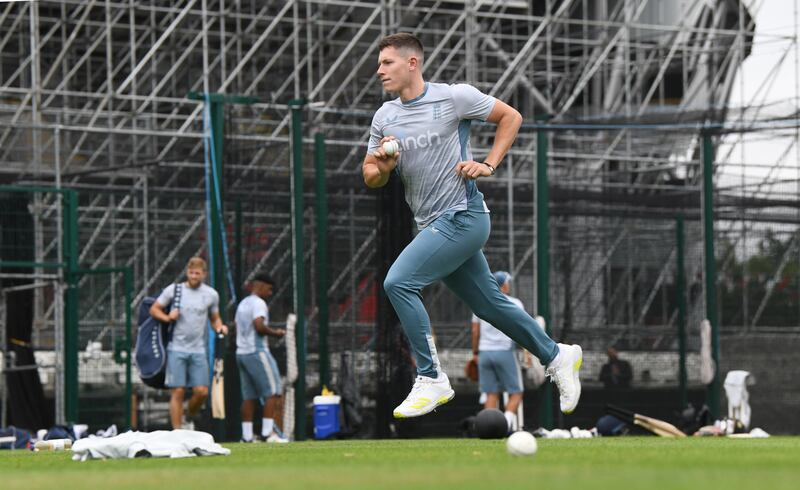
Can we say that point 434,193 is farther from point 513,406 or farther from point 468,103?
point 513,406

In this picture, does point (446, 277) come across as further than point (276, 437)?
No

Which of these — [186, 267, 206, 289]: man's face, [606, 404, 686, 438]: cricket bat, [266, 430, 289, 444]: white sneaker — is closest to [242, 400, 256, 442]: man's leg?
[266, 430, 289, 444]: white sneaker

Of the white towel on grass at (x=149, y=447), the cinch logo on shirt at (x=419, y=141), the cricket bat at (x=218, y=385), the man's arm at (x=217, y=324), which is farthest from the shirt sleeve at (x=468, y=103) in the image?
the cricket bat at (x=218, y=385)

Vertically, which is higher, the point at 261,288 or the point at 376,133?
the point at 376,133

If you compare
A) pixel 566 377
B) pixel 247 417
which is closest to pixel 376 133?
pixel 566 377

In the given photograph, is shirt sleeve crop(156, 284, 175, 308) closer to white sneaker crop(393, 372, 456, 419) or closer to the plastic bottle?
the plastic bottle

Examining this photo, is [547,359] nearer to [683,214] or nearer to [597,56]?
[683,214]

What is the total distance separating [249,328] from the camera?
45.4ft

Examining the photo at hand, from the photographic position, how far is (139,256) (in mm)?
18125

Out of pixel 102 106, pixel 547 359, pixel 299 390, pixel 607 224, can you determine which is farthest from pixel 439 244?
pixel 102 106

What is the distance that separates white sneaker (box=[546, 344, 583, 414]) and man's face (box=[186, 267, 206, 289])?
230 inches

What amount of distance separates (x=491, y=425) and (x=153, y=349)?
457 cm

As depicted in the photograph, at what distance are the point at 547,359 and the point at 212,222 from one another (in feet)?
21.2

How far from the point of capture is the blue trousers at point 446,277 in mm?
7613
